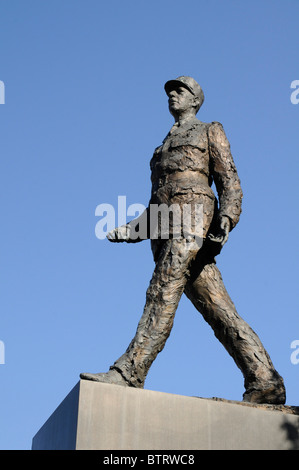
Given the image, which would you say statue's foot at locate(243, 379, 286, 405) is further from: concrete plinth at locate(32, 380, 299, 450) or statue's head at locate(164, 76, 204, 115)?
statue's head at locate(164, 76, 204, 115)

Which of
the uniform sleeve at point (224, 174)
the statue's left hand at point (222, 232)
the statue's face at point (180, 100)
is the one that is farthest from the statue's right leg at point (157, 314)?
the statue's face at point (180, 100)

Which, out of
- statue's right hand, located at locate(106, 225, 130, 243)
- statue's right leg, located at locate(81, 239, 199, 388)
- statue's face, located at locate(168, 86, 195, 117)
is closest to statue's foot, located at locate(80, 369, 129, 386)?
statue's right leg, located at locate(81, 239, 199, 388)

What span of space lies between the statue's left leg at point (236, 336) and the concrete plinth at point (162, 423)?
0.36m

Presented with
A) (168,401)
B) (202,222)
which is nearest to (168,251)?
(202,222)

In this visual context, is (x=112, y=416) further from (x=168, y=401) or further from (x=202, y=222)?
(x=202, y=222)

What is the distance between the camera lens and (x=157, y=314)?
26.6 ft

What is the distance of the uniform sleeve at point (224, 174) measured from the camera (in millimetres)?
8539

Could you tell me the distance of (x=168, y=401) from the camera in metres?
7.49

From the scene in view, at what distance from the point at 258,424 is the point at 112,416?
145 cm

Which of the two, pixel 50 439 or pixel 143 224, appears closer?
pixel 50 439

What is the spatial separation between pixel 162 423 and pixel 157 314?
1.17 meters

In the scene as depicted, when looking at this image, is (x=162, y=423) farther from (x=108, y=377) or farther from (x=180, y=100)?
(x=180, y=100)

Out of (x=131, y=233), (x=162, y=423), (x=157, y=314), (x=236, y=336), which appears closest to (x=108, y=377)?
(x=162, y=423)

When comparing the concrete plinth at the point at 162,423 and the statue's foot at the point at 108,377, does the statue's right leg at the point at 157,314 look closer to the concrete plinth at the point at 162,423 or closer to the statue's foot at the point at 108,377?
the statue's foot at the point at 108,377
